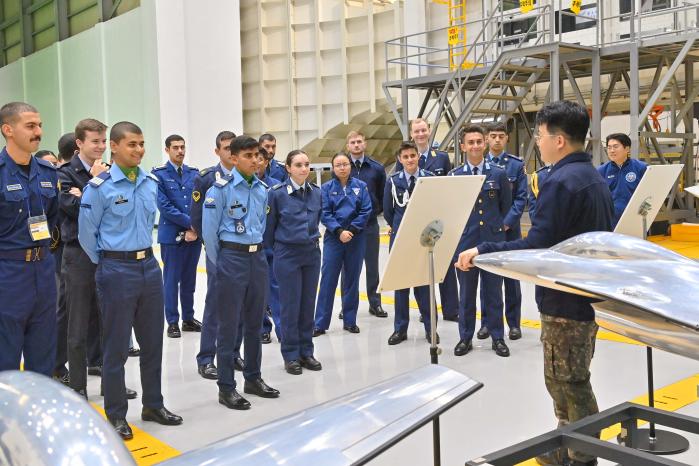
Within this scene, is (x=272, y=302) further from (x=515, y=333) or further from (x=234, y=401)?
(x=515, y=333)

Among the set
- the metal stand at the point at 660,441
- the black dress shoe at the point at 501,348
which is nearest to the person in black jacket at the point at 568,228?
the metal stand at the point at 660,441

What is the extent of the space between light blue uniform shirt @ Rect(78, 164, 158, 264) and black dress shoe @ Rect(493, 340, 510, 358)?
3038 mm

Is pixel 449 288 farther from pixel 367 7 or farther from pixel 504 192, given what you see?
pixel 367 7

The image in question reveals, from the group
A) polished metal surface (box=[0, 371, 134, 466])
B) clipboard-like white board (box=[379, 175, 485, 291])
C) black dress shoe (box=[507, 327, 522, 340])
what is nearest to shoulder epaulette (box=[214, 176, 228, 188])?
clipboard-like white board (box=[379, 175, 485, 291])

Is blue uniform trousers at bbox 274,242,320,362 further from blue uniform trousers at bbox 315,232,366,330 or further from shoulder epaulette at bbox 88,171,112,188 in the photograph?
shoulder epaulette at bbox 88,171,112,188

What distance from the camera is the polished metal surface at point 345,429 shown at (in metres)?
0.83

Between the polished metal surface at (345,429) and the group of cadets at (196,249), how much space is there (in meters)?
2.23

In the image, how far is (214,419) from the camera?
14.1 ft

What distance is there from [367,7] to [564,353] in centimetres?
1706

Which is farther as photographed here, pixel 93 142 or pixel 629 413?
pixel 93 142

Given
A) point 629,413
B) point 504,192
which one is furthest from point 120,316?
point 504,192

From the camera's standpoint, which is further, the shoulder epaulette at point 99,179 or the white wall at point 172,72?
the white wall at point 172,72

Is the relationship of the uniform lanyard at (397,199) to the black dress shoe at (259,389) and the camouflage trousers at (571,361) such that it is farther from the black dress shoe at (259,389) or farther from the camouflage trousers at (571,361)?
the camouflage trousers at (571,361)

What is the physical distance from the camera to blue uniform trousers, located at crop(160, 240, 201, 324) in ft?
22.3
